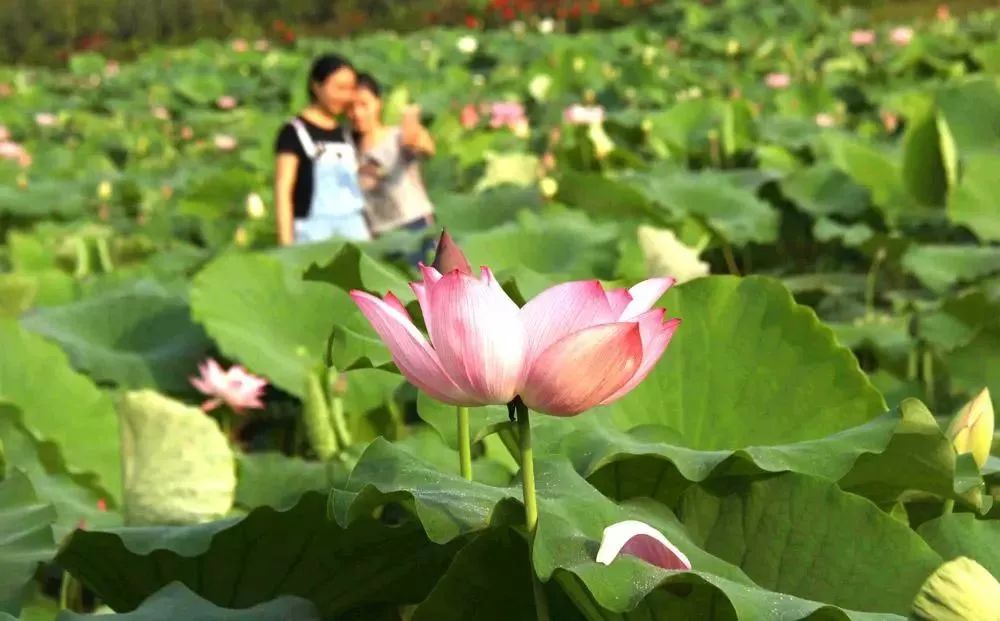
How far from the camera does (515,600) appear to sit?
0.92m

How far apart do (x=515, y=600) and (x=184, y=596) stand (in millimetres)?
248

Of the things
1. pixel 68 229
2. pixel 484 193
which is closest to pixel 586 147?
pixel 484 193

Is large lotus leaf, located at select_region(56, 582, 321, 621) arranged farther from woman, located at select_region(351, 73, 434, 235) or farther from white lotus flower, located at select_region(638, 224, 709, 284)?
woman, located at select_region(351, 73, 434, 235)

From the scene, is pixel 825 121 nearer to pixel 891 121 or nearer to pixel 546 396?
pixel 891 121

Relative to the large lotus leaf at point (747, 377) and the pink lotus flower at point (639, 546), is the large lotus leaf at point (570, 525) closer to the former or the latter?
the pink lotus flower at point (639, 546)

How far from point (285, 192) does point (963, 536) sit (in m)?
2.52

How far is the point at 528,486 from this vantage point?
800 millimetres

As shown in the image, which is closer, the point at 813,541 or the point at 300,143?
the point at 813,541

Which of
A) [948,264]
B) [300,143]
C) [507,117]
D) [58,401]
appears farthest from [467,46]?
[58,401]

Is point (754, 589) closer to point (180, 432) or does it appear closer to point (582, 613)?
point (582, 613)

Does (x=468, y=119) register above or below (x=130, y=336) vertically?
below

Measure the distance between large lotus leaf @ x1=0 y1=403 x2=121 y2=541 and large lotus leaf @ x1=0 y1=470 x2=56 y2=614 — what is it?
26 centimetres

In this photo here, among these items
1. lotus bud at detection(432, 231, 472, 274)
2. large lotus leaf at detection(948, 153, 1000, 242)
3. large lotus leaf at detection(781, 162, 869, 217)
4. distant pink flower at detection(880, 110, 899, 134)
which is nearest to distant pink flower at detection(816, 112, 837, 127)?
distant pink flower at detection(880, 110, 899, 134)

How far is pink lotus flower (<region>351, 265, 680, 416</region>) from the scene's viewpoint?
760 millimetres
